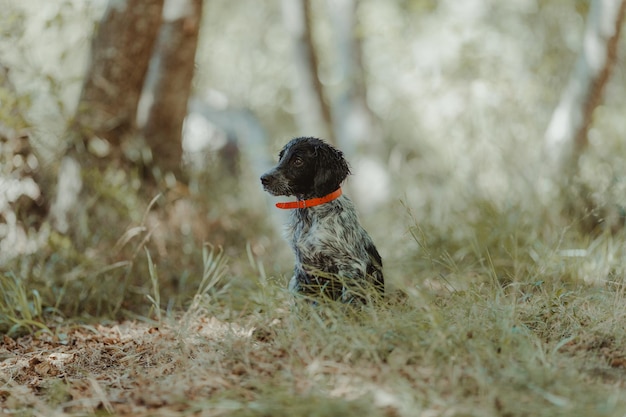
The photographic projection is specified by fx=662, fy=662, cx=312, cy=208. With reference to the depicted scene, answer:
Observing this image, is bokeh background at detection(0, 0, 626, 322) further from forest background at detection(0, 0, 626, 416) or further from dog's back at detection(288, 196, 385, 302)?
dog's back at detection(288, 196, 385, 302)

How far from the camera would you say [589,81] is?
22.6ft

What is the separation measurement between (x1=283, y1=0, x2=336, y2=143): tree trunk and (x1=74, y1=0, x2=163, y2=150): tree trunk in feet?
13.2

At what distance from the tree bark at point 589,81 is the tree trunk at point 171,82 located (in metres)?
3.74

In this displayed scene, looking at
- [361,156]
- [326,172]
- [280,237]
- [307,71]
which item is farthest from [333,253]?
[307,71]

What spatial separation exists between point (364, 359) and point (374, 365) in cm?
5

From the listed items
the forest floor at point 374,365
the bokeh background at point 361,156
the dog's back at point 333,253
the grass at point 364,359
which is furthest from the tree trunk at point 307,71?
the forest floor at point 374,365

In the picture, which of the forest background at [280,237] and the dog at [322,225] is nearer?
the forest background at [280,237]

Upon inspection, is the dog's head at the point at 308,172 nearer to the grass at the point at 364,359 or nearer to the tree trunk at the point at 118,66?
the grass at the point at 364,359

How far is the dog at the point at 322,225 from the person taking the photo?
3.74 meters

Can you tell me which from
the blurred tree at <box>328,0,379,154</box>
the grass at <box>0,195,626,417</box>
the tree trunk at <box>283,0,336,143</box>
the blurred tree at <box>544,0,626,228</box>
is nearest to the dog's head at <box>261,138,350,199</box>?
the grass at <box>0,195,626,417</box>

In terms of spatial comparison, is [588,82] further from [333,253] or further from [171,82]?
[333,253]

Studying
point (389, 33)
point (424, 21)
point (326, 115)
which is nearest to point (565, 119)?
point (326, 115)

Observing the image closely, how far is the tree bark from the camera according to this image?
6.77m

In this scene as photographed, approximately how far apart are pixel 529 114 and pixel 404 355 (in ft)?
25.9
